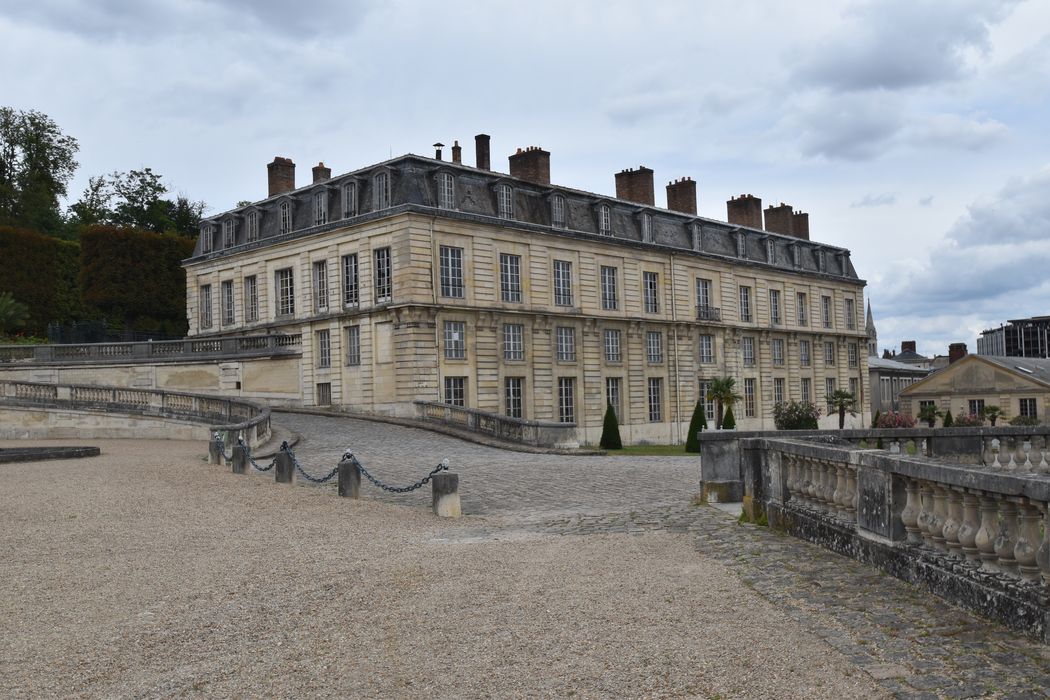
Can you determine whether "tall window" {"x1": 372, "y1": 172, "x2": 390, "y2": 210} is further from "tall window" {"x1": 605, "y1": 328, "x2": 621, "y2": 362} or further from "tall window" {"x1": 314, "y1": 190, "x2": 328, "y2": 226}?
"tall window" {"x1": 605, "y1": 328, "x2": 621, "y2": 362}

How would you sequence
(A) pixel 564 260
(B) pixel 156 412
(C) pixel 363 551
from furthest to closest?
1. (A) pixel 564 260
2. (B) pixel 156 412
3. (C) pixel 363 551

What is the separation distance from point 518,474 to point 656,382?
22.6 meters

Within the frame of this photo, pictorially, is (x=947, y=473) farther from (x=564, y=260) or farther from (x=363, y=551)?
(x=564, y=260)

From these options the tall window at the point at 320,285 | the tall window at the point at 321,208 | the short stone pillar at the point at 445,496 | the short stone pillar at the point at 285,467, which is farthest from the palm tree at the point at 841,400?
the short stone pillar at the point at 445,496

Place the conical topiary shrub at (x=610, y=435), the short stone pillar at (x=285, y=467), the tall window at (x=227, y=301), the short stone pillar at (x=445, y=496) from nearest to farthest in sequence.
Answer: the short stone pillar at (x=445, y=496)
the short stone pillar at (x=285, y=467)
the conical topiary shrub at (x=610, y=435)
the tall window at (x=227, y=301)

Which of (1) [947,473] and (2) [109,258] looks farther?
(2) [109,258]

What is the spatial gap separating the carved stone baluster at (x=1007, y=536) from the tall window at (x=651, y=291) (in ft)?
107

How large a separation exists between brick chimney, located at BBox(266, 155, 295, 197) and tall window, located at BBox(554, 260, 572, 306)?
36.6ft

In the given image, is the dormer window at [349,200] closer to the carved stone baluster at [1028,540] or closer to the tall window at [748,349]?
the tall window at [748,349]

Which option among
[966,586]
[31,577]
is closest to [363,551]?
[31,577]

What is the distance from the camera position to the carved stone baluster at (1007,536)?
5020mm

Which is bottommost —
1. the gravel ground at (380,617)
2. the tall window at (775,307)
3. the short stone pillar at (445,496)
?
the gravel ground at (380,617)

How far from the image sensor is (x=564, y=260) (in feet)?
113

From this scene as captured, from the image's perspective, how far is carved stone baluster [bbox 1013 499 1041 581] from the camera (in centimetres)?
485
